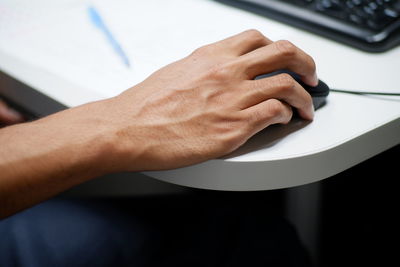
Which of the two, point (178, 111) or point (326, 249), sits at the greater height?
point (178, 111)

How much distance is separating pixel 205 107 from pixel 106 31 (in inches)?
9.5

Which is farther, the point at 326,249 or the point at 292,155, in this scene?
the point at 326,249

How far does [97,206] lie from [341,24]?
36 cm

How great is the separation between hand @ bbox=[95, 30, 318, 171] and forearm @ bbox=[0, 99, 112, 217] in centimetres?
2

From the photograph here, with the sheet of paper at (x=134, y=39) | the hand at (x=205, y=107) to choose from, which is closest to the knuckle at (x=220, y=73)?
the hand at (x=205, y=107)

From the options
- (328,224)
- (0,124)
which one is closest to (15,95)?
(0,124)

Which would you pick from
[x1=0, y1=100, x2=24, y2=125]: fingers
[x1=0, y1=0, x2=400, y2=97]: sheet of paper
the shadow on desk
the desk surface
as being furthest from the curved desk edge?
the shadow on desk

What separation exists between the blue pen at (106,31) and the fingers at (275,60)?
0.16m

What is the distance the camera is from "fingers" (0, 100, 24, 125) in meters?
0.72

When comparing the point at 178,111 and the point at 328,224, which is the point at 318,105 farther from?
the point at 328,224

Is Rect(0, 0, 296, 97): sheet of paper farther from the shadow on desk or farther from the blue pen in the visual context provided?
the shadow on desk

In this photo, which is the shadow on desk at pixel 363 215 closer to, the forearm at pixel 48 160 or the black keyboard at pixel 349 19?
the black keyboard at pixel 349 19

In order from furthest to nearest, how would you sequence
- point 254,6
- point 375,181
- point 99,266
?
point 375,181 → point 254,6 → point 99,266

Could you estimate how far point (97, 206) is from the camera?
66cm
